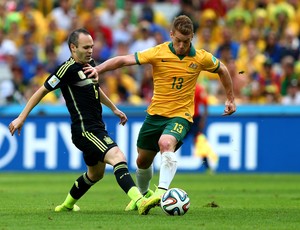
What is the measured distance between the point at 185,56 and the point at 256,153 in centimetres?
924

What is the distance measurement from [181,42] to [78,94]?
1334 millimetres

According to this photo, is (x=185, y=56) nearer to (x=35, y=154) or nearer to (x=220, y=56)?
(x=35, y=154)

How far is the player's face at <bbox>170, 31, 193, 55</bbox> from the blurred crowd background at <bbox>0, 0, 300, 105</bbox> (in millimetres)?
10001

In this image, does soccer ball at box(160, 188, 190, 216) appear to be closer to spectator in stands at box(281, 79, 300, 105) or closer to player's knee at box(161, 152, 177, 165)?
player's knee at box(161, 152, 177, 165)

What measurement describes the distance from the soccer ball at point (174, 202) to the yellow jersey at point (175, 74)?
1283 mm

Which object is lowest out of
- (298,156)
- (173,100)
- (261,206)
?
(298,156)

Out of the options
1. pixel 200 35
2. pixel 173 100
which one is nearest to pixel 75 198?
pixel 173 100

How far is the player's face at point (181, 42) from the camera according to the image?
35.4 feet

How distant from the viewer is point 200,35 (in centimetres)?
2348

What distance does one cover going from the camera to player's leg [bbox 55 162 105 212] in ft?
35.2

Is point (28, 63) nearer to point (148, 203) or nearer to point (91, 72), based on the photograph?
point (91, 72)

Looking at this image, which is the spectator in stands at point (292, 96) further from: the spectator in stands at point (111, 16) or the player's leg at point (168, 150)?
the player's leg at point (168, 150)

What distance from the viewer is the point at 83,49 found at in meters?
10.4

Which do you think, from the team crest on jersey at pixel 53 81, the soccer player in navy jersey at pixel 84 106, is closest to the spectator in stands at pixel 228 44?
the soccer player in navy jersey at pixel 84 106
